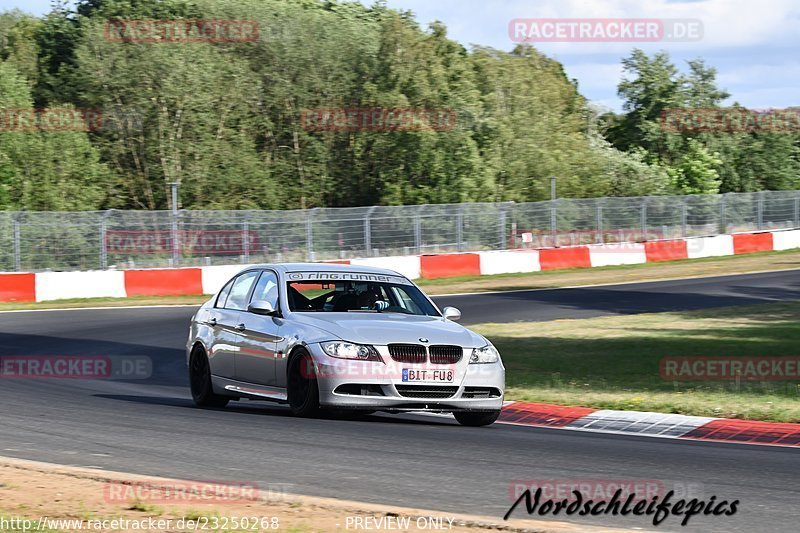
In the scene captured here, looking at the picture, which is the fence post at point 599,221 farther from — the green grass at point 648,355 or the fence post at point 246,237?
the green grass at point 648,355

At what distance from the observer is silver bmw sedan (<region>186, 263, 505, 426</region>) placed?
10422 mm

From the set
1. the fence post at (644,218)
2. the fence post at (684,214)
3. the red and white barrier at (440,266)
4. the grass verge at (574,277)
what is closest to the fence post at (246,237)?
the red and white barrier at (440,266)

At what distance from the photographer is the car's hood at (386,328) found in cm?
1050

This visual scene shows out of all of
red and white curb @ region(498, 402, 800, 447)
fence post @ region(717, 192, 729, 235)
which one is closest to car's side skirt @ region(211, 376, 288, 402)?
red and white curb @ region(498, 402, 800, 447)

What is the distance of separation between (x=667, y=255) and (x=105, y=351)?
2545 cm

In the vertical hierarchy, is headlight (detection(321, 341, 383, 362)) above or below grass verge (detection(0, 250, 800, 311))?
above

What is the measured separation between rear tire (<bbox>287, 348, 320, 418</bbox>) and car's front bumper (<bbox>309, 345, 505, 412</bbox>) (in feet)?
0.31

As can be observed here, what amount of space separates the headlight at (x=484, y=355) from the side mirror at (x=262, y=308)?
187cm

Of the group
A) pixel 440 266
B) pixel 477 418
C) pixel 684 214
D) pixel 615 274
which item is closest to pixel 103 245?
pixel 440 266

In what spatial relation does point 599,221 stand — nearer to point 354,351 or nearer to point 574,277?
point 574,277

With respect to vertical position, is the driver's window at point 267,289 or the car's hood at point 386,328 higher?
the driver's window at point 267,289

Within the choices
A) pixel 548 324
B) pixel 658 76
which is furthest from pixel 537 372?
pixel 658 76

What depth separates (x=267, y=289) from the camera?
11.9 metres

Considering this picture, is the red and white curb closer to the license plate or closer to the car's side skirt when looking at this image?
the license plate
